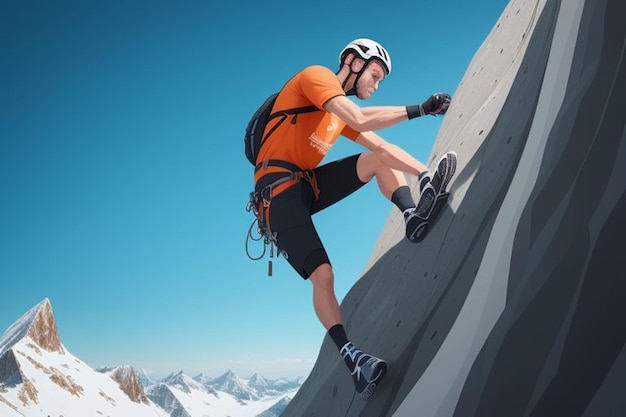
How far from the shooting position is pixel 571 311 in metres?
2.49

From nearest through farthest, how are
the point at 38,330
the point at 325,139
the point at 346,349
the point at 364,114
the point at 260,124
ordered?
the point at 346,349, the point at 364,114, the point at 325,139, the point at 260,124, the point at 38,330

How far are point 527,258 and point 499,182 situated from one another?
123cm

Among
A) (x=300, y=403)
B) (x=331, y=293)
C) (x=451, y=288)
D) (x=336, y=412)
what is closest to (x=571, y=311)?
(x=451, y=288)

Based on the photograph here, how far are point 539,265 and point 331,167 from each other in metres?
3.04

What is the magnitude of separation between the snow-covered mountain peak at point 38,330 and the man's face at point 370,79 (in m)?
186

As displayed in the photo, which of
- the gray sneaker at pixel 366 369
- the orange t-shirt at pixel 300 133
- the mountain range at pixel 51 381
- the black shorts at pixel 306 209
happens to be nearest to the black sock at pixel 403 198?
the black shorts at pixel 306 209

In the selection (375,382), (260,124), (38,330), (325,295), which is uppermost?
(38,330)

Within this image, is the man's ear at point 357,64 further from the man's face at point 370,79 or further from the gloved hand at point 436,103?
the gloved hand at point 436,103

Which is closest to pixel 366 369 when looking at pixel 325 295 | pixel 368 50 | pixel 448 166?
pixel 325 295

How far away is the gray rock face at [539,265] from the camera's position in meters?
2.41

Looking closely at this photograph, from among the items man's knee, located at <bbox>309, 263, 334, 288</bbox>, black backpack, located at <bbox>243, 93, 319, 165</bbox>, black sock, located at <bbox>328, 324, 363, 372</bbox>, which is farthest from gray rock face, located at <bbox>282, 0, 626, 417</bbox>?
black backpack, located at <bbox>243, 93, 319, 165</bbox>

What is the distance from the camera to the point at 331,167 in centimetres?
557

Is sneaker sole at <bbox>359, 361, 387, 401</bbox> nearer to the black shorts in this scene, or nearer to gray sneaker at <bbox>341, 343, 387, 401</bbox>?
gray sneaker at <bbox>341, 343, 387, 401</bbox>

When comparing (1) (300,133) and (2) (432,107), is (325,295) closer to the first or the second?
(1) (300,133)
